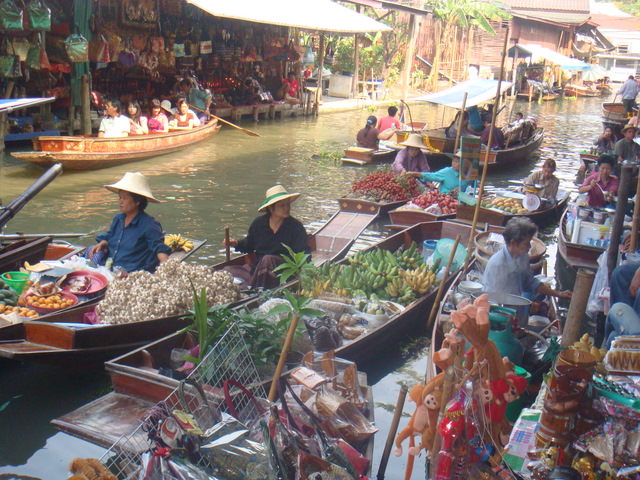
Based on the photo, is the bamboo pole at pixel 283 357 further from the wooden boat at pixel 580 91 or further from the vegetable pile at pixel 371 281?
the wooden boat at pixel 580 91

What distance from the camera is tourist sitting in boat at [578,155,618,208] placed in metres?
9.48

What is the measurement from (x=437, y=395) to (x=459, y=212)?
656cm

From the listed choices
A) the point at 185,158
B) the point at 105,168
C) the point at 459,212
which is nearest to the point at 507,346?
the point at 459,212

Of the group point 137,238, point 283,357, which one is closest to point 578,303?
point 283,357

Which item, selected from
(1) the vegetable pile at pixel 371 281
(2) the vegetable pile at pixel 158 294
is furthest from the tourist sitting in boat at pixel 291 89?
(2) the vegetable pile at pixel 158 294

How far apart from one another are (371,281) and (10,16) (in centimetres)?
890

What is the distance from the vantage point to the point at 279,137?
18984mm

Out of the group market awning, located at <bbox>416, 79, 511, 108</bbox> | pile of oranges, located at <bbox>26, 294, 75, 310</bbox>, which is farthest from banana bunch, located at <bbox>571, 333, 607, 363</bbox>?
market awning, located at <bbox>416, 79, 511, 108</bbox>

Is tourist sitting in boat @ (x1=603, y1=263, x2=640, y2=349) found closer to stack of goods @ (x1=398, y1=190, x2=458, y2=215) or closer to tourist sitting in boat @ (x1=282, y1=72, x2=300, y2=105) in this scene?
stack of goods @ (x1=398, y1=190, x2=458, y2=215)

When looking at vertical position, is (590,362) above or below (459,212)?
above

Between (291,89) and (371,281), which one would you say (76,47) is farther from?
(291,89)

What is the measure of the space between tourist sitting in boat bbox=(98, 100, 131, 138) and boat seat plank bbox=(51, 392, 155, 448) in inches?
383

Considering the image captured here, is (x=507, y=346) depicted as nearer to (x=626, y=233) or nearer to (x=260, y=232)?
(x=260, y=232)

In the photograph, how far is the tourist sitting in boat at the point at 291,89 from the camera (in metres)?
22.7
